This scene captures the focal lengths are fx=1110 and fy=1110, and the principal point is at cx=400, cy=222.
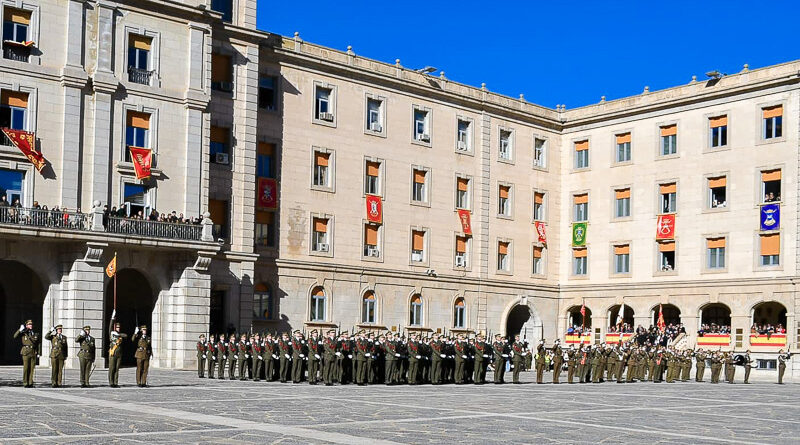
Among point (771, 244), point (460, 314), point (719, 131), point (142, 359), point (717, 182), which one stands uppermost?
point (719, 131)

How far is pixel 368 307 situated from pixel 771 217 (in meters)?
18.9

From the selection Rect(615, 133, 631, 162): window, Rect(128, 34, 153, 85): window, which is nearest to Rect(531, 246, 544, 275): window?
Rect(615, 133, 631, 162): window

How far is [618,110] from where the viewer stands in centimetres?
5759

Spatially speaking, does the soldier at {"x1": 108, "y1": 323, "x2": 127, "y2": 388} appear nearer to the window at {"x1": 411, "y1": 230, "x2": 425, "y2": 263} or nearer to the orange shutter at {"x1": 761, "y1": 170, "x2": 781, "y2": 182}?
the window at {"x1": 411, "y1": 230, "x2": 425, "y2": 263}

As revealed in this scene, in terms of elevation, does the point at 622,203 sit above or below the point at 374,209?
above

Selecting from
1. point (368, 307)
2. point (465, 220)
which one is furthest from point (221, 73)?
point (465, 220)

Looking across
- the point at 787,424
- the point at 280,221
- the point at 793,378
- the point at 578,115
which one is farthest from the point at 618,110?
the point at 787,424

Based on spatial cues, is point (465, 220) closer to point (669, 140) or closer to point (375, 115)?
point (375, 115)

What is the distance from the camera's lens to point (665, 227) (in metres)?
54.9

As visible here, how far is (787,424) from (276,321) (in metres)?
28.5

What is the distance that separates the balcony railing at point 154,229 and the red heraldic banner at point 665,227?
24.4m

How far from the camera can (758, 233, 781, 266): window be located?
166ft

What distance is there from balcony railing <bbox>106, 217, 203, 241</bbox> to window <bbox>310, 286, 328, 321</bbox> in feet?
28.6

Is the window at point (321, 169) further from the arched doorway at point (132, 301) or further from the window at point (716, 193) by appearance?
the window at point (716, 193)
